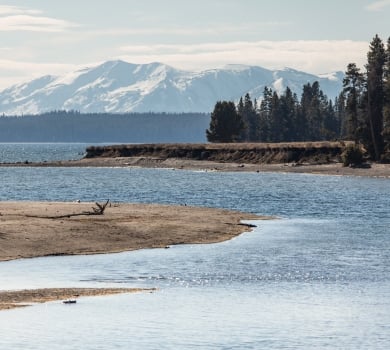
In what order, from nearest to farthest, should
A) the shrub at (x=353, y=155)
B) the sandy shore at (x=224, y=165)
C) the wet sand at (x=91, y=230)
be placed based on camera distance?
the wet sand at (x=91, y=230), the sandy shore at (x=224, y=165), the shrub at (x=353, y=155)

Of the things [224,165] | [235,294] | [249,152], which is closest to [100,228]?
[235,294]

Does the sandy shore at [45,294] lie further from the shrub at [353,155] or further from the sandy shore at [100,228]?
the shrub at [353,155]

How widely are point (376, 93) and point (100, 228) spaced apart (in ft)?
350

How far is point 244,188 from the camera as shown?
116 meters

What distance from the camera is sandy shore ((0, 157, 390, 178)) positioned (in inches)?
5664

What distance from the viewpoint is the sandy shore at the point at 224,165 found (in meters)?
144

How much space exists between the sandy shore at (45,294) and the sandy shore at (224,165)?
99.9 m

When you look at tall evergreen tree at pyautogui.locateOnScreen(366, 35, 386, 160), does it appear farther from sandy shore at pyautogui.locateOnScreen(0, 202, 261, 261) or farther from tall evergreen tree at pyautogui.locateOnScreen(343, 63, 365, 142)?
sandy shore at pyautogui.locateOnScreen(0, 202, 261, 261)

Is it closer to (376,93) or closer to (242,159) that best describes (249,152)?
(242,159)

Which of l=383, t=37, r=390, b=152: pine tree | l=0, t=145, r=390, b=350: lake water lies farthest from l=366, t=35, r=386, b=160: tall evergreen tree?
l=0, t=145, r=390, b=350: lake water

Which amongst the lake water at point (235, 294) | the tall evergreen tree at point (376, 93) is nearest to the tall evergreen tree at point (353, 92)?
the tall evergreen tree at point (376, 93)

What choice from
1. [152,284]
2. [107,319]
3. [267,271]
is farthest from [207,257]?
[107,319]

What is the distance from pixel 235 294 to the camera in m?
40.7

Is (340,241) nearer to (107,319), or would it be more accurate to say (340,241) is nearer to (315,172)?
(107,319)
